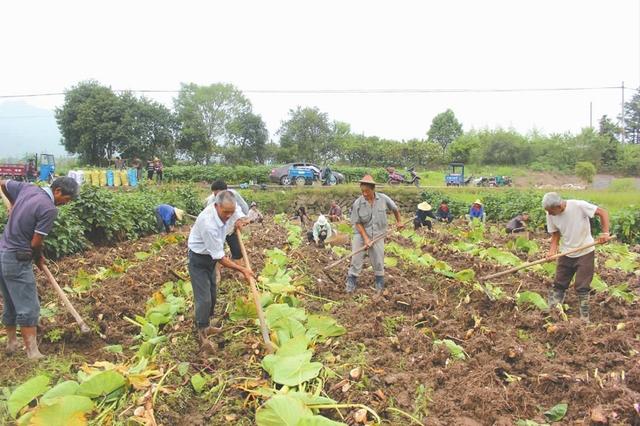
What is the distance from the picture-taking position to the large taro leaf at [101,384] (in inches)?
119

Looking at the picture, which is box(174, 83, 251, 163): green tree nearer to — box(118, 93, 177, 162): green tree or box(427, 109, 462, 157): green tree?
box(118, 93, 177, 162): green tree

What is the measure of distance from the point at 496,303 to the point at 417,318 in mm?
1004

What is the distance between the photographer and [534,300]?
5.09m

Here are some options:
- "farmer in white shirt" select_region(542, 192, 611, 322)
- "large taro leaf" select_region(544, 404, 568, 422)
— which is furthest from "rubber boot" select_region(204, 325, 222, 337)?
"farmer in white shirt" select_region(542, 192, 611, 322)

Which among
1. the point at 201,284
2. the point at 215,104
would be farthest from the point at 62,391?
the point at 215,104

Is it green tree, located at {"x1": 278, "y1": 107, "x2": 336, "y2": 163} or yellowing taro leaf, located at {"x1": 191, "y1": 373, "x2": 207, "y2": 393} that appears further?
green tree, located at {"x1": 278, "y1": 107, "x2": 336, "y2": 163}

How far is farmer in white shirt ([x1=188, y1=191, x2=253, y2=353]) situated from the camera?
400 cm

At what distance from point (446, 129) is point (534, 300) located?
4943 cm

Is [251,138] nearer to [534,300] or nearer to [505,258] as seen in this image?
[505,258]

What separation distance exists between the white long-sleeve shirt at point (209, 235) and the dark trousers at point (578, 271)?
142 inches

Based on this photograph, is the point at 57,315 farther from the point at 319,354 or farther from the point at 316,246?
the point at 316,246

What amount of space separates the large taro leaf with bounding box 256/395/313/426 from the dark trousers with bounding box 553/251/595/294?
11.6 ft

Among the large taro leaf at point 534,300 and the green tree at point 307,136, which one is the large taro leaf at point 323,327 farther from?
the green tree at point 307,136

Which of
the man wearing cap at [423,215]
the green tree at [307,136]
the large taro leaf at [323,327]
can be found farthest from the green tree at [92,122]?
the large taro leaf at [323,327]
